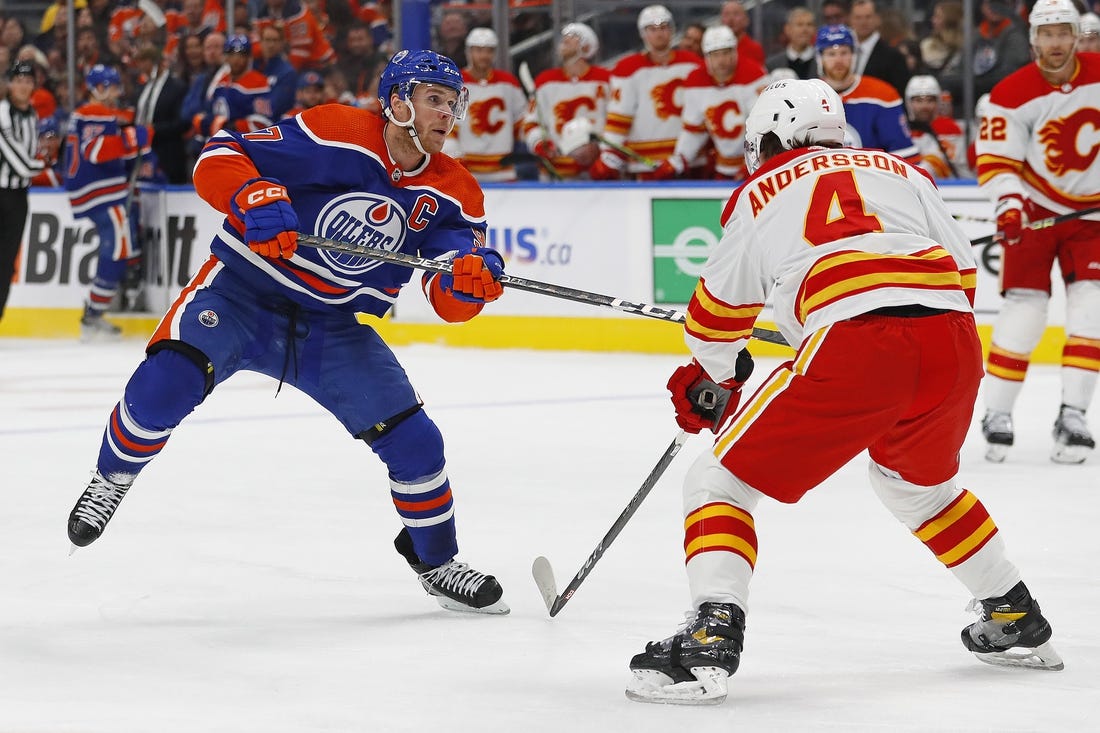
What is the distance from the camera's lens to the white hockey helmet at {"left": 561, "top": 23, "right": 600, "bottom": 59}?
29.0 ft

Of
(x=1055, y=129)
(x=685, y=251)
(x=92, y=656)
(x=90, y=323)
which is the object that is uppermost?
(x=1055, y=129)

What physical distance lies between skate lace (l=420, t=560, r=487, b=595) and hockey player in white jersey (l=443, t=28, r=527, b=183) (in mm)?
5833

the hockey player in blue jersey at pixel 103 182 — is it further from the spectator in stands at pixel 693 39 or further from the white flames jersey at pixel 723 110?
the white flames jersey at pixel 723 110

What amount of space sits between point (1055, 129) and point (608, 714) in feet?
11.1

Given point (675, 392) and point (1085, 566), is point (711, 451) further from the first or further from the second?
point (1085, 566)

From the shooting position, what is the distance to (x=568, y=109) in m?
9.03

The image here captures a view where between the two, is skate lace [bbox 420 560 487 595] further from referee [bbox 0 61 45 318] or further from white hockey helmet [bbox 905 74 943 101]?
referee [bbox 0 61 45 318]

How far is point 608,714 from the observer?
258 centimetres

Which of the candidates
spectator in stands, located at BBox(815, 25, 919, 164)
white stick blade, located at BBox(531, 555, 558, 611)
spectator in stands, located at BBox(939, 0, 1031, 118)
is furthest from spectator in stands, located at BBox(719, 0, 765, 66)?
white stick blade, located at BBox(531, 555, 558, 611)

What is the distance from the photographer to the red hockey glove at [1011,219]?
17.1ft

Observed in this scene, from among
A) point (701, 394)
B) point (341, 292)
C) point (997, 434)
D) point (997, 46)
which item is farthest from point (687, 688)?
point (997, 46)

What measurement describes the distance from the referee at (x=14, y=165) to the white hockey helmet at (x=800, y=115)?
7094 mm

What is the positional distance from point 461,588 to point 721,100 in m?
5.35

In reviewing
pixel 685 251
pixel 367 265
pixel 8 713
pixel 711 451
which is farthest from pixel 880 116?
pixel 8 713
